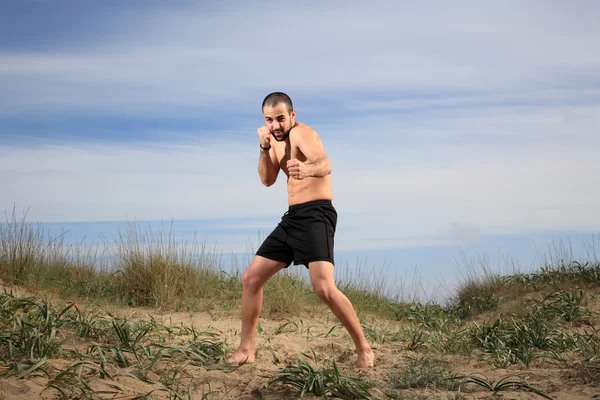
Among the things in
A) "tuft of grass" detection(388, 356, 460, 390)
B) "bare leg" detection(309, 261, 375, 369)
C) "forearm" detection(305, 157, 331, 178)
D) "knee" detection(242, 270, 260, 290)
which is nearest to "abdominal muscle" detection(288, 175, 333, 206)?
"forearm" detection(305, 157, 331, 178)

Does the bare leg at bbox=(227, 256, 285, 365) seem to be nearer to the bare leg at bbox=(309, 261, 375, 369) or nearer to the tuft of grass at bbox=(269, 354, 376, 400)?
the bare leg at bbox=(309, 261, 375, 369)

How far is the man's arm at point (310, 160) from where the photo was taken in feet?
17.0

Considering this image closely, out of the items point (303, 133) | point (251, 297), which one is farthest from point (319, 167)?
point (251, 297)

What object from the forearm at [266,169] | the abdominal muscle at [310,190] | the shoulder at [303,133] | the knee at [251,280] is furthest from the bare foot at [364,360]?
the shoulder at [303,133]

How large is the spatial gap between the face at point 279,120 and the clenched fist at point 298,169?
1.56ft

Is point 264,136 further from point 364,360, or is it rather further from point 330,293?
point 364,360

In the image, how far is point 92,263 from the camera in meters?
11.0

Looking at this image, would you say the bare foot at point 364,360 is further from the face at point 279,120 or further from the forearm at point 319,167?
the face at point 279,120

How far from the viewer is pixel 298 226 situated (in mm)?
5371

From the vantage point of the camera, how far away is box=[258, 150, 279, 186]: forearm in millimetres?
5816

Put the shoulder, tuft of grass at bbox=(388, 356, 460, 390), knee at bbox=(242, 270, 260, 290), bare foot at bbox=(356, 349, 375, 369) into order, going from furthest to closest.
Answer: bare foot at bbox=(356, 349, 375, 369) → knee at bbox=(242, 270, 260, 290) → the shoulder → tuft of grass at bbox=(388, 356, 460, 390)

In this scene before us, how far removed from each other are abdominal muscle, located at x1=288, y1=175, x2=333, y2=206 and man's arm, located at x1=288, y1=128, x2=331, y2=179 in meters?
0.14

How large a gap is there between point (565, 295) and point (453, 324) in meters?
1.84

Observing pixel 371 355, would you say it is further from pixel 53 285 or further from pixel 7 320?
pixel 53 285
